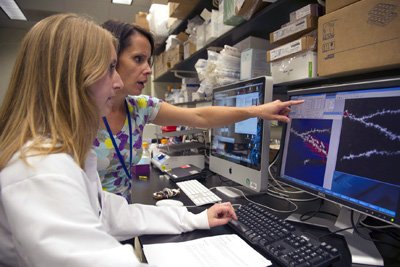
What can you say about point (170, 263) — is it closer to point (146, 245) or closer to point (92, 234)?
point (146, 245)

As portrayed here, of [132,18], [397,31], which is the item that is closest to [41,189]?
[397,31]

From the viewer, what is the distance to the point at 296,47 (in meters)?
1.03

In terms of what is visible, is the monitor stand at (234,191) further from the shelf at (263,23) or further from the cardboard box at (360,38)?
the shelf at (263,23)

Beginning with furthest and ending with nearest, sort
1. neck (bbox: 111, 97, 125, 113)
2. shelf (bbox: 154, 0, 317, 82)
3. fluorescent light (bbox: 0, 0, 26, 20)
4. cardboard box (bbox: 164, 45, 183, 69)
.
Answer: fluorescent light (bbox: 0, 0, 26, 20) < cardboard box (bbox: 164, 45, 183, 69) < neck (bbox: 111, 97, 125, 113) < shelf (bbox: 154, 0, 317, 82)

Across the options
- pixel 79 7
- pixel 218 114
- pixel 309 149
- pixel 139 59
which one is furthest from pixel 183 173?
pixel 79 7

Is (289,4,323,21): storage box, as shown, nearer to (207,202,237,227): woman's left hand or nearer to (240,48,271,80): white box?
(240,48,271,80): white box

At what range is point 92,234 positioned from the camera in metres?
0.43

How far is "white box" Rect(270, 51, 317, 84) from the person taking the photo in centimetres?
99

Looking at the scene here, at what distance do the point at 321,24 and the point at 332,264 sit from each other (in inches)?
28.9

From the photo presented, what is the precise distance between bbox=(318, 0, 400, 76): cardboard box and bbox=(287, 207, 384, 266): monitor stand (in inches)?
17.6

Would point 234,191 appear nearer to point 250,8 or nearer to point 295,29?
point 295,29

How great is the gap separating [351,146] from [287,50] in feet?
1.67

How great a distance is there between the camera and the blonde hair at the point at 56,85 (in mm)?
552

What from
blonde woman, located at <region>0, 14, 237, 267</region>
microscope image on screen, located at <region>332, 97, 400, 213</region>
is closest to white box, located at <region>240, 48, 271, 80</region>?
microscope image on screen, located at <region>332, 97, 400, 213</region>
